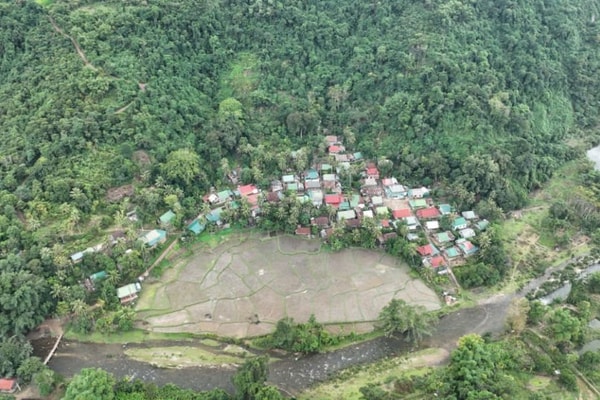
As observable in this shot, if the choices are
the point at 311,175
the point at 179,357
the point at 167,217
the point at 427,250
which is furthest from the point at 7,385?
the point at 427,250

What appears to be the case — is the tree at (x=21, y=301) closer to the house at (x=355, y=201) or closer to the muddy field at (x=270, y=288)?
the muddy field at (x=270, y=288)

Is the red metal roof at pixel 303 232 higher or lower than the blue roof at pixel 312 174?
lower

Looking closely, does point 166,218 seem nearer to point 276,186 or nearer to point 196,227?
point 196,227

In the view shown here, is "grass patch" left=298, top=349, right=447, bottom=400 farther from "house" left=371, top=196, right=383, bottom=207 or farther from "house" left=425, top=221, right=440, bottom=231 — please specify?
"house" left=371, top=196, right=383, bottom=207

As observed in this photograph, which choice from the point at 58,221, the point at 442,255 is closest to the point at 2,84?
the point at 58,221

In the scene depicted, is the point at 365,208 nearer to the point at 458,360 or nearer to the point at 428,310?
the point at 428,310

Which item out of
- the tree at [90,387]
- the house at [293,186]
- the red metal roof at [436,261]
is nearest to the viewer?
the tree at [90,387]

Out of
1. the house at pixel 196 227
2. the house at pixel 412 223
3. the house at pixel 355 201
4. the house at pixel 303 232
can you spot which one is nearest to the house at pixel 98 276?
the house at pixel 196 227

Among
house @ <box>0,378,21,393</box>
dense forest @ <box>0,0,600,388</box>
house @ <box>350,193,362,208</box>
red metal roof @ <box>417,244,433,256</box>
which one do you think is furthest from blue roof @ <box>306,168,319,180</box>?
house @ <box>0,378,21,393</box>
